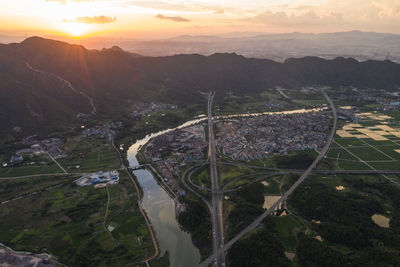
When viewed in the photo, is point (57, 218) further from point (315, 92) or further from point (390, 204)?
point (315, 92)

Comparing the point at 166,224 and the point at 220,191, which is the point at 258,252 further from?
the point at 220,191

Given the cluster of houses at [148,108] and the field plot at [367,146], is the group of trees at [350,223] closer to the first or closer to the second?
the field plot at [367,146]

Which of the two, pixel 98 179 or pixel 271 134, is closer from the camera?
pixel 98 179

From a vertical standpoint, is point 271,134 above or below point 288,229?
below

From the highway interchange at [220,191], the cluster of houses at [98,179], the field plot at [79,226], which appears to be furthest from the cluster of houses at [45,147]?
the highway interchange at [220,191]

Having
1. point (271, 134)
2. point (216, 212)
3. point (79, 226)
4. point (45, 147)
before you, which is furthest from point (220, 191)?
point (45, 147)

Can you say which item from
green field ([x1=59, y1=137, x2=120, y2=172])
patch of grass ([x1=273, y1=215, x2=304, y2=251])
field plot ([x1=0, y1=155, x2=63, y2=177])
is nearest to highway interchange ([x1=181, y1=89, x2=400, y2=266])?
patch of grass ([x1=273, y1=215, x2=304, y2=251])

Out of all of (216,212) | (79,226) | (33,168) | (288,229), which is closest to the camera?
(288,229)

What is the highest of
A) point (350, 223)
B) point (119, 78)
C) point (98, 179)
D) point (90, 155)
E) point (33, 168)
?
point (119, 78)
